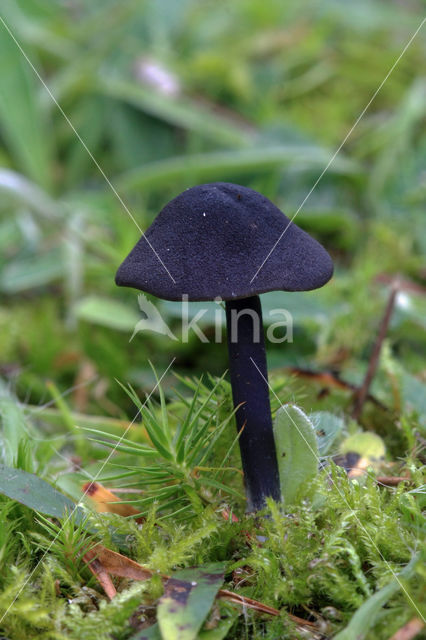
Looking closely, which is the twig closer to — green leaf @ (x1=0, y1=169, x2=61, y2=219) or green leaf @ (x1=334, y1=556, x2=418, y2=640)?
green leaf @ (x1=334, y1=556, x2=418, y2=640)

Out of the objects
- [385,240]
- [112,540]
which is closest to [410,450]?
[112,540]

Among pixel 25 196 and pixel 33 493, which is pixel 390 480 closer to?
pixel 33 493

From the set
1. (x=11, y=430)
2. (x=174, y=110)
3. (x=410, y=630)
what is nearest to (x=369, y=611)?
(x=410, y=630)

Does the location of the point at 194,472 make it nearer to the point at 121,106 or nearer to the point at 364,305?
the point at 364,305

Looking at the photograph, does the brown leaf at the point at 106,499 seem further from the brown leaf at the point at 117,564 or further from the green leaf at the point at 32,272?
the green leaf at the point at 32,272

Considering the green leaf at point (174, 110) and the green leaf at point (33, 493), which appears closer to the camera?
the green leaf at point (33, 493)

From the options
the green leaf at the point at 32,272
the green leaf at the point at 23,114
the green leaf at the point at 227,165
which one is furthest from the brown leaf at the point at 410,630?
the green leaf at the point at 23,114
